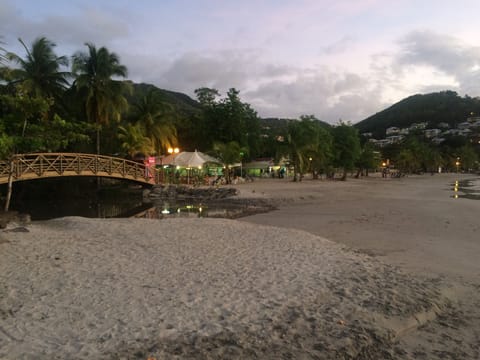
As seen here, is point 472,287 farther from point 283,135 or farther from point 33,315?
point 283,135

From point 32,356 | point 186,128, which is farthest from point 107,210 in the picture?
point 186,128

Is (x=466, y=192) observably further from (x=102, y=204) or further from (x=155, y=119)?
(x=155, y=119)

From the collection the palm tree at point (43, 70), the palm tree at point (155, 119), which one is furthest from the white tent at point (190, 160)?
the palm tree at point (43, 70)

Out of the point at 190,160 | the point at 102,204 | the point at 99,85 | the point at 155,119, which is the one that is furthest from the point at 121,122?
the point at 102,204

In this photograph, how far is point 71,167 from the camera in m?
23.4

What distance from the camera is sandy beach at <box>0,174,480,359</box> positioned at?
4.27 meters

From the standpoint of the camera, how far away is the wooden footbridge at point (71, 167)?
19583mm

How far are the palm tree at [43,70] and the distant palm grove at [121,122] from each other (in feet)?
0.24

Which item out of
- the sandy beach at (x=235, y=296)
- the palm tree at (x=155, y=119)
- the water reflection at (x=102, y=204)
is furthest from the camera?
the palm tree at (x=155, y=119)

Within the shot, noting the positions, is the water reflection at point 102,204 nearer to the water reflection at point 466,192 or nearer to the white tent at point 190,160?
the white tent at point 190,160

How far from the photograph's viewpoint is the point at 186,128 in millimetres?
49344

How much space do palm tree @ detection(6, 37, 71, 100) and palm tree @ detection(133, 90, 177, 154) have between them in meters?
10.1

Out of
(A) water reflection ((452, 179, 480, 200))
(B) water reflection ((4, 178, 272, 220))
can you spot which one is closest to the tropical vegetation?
(B) water reflection ((4, 178, 272, 220))

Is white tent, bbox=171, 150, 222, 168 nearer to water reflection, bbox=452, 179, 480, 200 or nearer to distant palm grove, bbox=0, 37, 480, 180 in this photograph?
distant palm grove, bbox=0, 37, 480, 180
